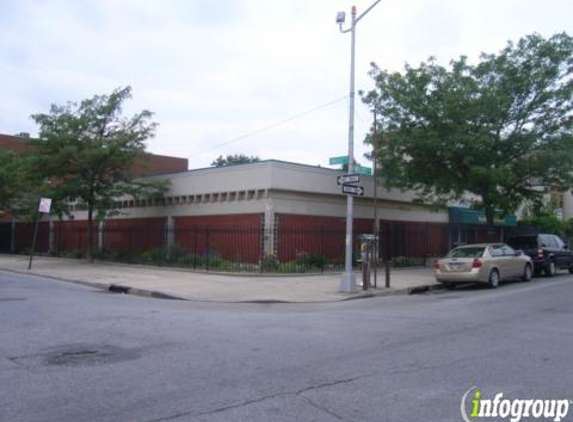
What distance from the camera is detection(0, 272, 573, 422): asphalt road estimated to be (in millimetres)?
5324

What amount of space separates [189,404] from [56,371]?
2213 mm

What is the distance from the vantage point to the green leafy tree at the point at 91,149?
2502cm

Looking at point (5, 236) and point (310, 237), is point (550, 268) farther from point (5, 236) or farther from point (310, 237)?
point (5, 236)

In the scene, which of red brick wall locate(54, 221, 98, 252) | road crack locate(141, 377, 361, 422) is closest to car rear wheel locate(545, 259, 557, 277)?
road crack locate(141, 377, 361, 422)

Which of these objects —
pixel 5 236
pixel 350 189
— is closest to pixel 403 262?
pixel 350 189

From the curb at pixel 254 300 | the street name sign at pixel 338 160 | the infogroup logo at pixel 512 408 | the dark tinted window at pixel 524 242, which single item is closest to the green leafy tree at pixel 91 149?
the curb at pixel 254 300

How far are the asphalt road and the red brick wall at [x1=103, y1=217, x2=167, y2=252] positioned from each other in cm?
1770

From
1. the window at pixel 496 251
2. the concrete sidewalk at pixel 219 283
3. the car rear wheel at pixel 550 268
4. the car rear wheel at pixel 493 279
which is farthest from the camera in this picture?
the car rear wheel at pixel 550 268

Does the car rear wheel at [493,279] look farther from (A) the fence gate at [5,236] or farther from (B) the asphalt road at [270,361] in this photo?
(A) the fence gate at [5,236]

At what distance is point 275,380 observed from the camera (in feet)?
20.5

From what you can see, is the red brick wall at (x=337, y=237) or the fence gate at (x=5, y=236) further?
the fence gate at (x=5, y=236)

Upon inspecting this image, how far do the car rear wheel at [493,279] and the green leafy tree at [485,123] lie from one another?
4.83m

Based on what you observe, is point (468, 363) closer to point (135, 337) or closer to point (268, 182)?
point (135, 337)

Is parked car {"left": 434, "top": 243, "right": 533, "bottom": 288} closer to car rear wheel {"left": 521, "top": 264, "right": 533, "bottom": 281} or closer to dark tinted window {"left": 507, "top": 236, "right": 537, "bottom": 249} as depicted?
car rear wheel {"left": 521, "top": 264, "right": 533, "bottom": 281}
